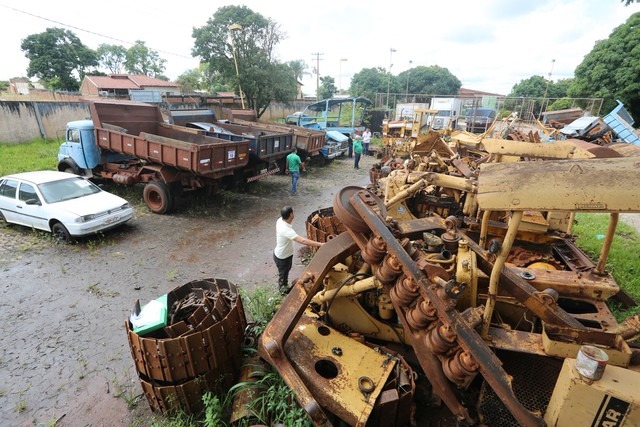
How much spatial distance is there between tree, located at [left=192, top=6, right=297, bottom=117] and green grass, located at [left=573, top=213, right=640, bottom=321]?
1890cm

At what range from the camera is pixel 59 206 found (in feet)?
20.0

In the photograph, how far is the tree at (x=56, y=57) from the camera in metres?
34.7

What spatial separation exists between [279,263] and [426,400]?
7.83ft

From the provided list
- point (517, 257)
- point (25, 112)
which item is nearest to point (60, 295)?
point (517, 257)

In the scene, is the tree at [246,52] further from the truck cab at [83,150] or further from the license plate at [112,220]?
the license plate at [112,220]

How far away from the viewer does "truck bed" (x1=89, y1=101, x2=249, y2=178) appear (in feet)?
23.1

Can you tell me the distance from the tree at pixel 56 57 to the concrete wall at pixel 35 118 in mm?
24794

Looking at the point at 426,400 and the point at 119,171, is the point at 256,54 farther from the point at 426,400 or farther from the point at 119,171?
the point at 426,400

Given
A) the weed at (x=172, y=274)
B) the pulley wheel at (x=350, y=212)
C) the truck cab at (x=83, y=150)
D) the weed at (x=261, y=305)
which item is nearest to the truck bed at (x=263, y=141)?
the truck cab at (x=83, y=150)

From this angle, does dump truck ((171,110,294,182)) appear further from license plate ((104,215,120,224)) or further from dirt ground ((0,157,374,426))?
license plate ((104,215,120,224))

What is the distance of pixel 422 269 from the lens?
219 cm

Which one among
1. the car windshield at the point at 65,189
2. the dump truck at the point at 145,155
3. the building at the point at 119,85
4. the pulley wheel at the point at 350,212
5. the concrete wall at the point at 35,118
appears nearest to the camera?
the pulley wheel at the point at 350,212

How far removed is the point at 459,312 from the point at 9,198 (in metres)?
8.38

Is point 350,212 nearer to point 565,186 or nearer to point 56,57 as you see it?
point 565,186
